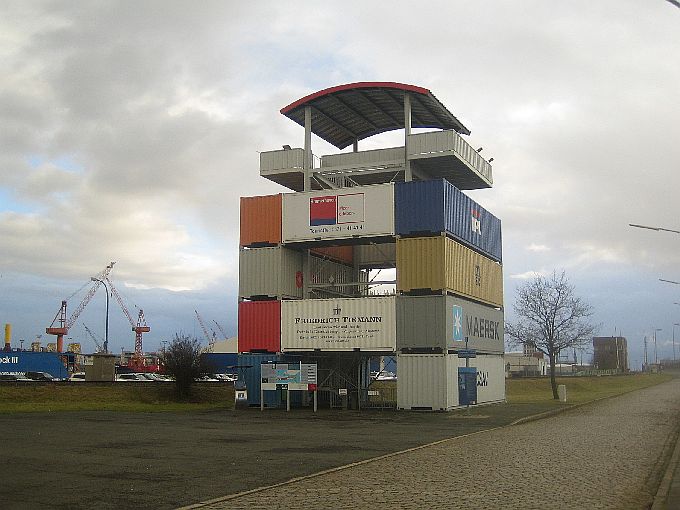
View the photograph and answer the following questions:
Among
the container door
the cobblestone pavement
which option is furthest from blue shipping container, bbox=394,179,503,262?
the cobblestone pavement

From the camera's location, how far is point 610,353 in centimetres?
19288

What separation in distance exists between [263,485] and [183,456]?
576 centimetres

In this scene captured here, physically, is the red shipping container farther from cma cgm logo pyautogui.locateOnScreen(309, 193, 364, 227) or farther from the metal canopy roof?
the metal canopy roof

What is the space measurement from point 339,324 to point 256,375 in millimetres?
6280

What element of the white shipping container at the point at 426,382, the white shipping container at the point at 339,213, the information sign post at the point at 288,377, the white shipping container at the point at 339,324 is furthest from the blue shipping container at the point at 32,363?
the white shipping container at the point at 426,382

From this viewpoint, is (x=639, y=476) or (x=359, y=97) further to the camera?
(x=359, y=97)

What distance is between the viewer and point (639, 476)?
1642 centimetres

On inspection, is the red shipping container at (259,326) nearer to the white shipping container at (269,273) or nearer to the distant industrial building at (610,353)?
the white shipping container at (269,273)

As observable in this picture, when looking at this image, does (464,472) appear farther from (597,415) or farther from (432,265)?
(432,265)

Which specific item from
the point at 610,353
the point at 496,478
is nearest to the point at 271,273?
the point at 496,478

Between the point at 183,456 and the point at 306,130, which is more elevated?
the point at 306,130

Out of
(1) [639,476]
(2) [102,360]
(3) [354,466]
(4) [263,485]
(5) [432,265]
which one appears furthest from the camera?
(2) [102,360]

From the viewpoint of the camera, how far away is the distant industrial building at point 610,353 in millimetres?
189000

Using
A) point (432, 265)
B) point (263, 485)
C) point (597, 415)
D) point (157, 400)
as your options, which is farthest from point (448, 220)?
point (263, 485)
